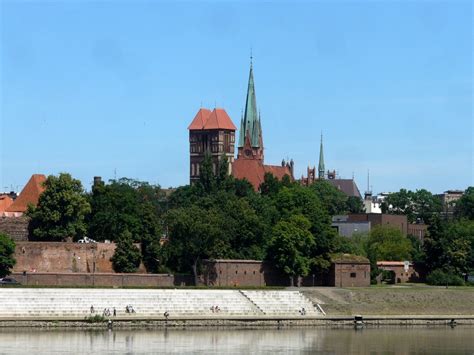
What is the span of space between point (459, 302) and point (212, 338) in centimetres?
2696

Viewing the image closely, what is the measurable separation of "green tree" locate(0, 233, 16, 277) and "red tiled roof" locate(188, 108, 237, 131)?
90.4m

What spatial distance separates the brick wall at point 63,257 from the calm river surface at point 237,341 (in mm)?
22955

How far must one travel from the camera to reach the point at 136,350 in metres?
69.6

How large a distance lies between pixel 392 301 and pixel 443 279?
13162 millimetres

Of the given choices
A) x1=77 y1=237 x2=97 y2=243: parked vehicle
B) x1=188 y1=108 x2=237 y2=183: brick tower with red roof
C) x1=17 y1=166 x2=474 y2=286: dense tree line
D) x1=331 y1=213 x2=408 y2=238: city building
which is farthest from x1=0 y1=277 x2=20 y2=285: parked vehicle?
x1=188 y1=108 x2=237 y2=183: brick tower with red roof

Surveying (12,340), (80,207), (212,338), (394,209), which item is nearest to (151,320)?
(212,338)

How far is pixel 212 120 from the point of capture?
189125 millimetres

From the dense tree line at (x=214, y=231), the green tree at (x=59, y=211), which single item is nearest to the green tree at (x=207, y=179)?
the dense tree line at (x=214, y=231)

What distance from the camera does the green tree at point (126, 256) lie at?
104 meters

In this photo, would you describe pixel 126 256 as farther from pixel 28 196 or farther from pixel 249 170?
pixel 249 170

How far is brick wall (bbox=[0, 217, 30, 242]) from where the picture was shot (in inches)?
4237

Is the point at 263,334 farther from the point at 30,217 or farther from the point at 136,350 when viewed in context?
the point at 30,217

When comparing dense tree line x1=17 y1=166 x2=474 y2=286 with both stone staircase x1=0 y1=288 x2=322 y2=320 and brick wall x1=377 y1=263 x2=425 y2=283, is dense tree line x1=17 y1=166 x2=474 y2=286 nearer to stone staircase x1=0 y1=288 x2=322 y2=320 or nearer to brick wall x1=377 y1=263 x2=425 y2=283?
brick wall x1=377 y1=263 x2=425 y2=283

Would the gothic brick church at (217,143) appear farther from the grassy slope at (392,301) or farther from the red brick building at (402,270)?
the grassy slope at (392,301)
